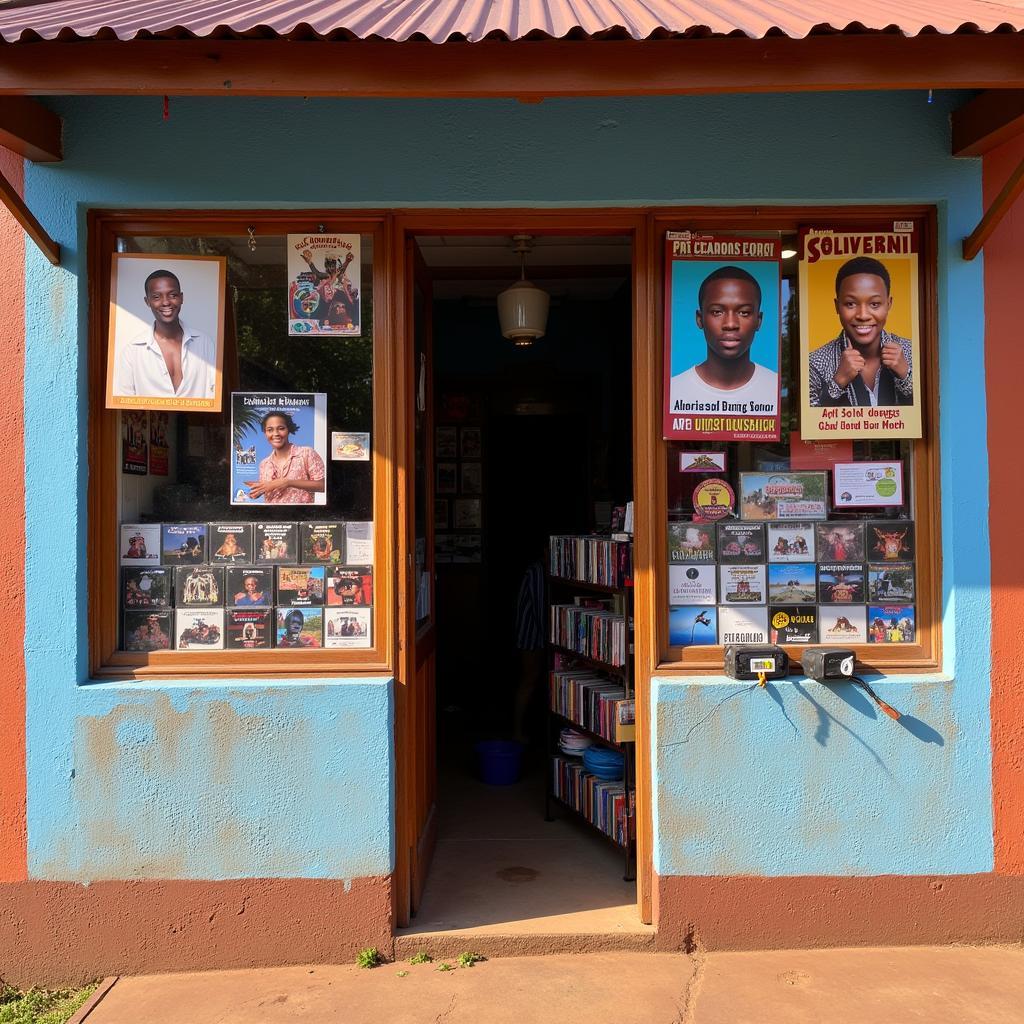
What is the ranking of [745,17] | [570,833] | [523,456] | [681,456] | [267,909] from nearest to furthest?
[745,17] → [267,909] → [681,456] → [570,833] → [523,456]

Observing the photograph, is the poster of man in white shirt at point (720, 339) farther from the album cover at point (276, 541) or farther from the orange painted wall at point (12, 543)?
the orange painted wall at point (12, 543)

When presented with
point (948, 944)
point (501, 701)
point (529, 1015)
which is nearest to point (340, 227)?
point (529, 1015)

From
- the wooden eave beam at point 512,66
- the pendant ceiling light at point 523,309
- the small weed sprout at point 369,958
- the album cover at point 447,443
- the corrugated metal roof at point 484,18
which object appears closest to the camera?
the corrugated metal roof at point 484,18

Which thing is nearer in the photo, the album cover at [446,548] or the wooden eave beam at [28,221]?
the wooden eave beam at [28,221]

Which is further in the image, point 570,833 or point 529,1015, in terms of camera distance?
point 570,833

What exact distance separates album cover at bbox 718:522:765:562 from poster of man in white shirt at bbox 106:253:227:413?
2.29 metres

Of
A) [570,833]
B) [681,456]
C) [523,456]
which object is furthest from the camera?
[523,456]

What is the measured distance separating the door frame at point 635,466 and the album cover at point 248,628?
23.1 inches

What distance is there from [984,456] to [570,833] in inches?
115

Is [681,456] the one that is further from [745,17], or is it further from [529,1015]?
[529,1015]

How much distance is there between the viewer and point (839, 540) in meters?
3.85

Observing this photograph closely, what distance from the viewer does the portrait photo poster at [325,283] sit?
3.78m

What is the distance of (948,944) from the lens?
3.65 m

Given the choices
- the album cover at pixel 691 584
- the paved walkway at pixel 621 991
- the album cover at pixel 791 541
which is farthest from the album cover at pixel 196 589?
the album cover at pixel 791 541
